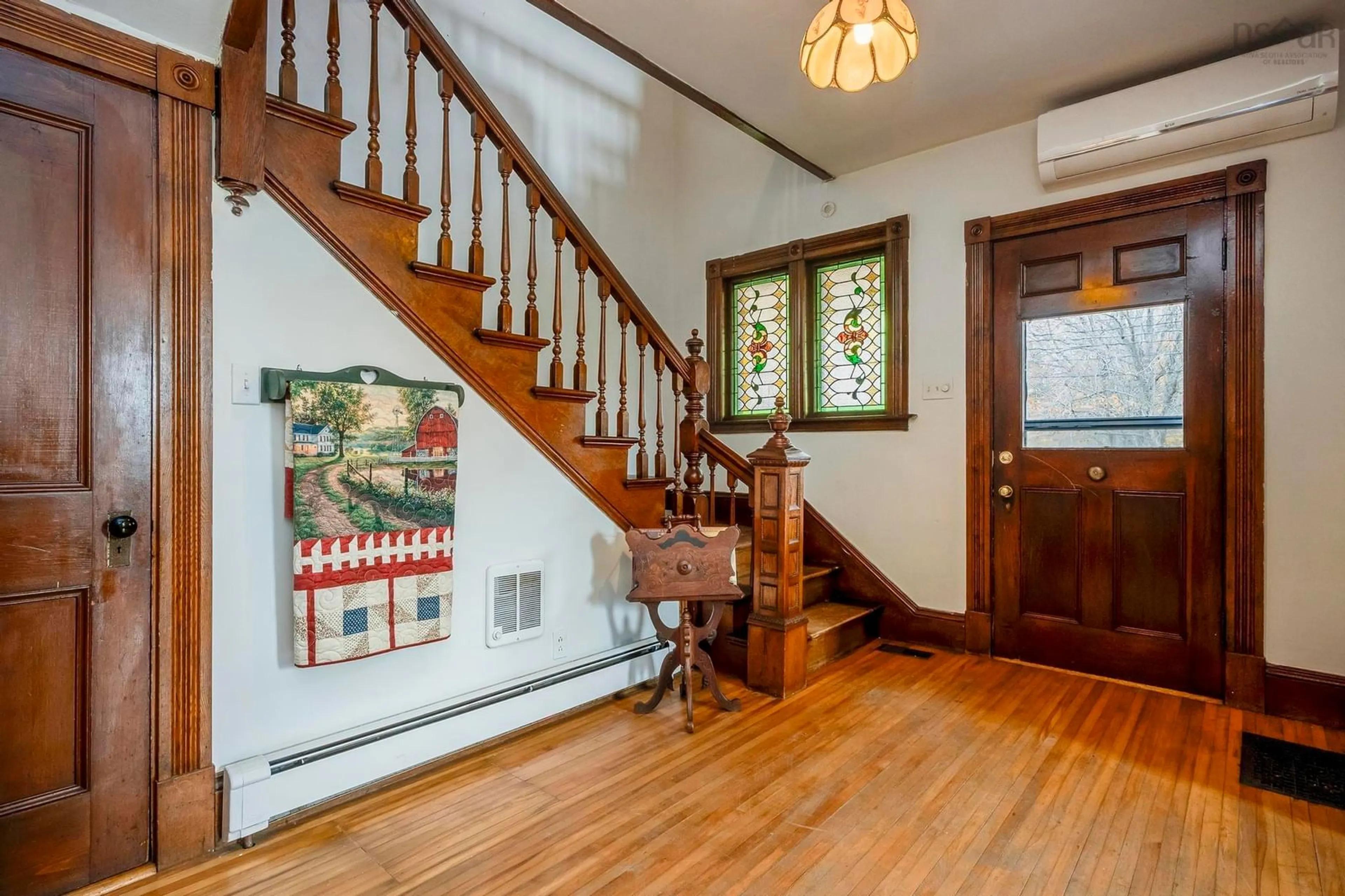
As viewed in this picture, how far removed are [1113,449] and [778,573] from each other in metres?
1.73

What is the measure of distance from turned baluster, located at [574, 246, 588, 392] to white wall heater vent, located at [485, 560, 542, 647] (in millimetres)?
751

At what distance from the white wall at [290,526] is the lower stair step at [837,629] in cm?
133

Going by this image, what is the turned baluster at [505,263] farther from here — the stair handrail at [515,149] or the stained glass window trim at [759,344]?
the stained glass window trim at [759,344]

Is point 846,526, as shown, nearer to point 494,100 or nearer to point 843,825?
point 843,825

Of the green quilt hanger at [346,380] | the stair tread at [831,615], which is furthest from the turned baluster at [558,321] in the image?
the stair tread at [831,615]

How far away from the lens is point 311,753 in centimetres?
187

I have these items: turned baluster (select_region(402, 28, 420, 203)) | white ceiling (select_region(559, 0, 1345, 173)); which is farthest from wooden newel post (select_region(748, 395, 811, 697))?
turned baluster (select_region(402, 28, 420, 203))

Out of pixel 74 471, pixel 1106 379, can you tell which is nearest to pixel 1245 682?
pixel 1106 379

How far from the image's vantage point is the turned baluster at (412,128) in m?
2.13

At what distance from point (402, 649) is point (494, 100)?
300 centimetres

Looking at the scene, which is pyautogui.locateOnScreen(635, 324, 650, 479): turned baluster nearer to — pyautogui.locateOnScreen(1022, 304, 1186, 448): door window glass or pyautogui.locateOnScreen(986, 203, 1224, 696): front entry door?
pyautogui.locateOnScreen(986, 203, 1224, 696): front entry door

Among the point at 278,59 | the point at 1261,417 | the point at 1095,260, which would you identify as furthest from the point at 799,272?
the point at 278,59

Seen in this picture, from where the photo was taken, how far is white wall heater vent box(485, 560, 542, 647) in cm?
233

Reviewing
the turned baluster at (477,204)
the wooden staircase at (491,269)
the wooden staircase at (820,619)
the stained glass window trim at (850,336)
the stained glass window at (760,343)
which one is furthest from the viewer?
the stained glass window at (760,343)
